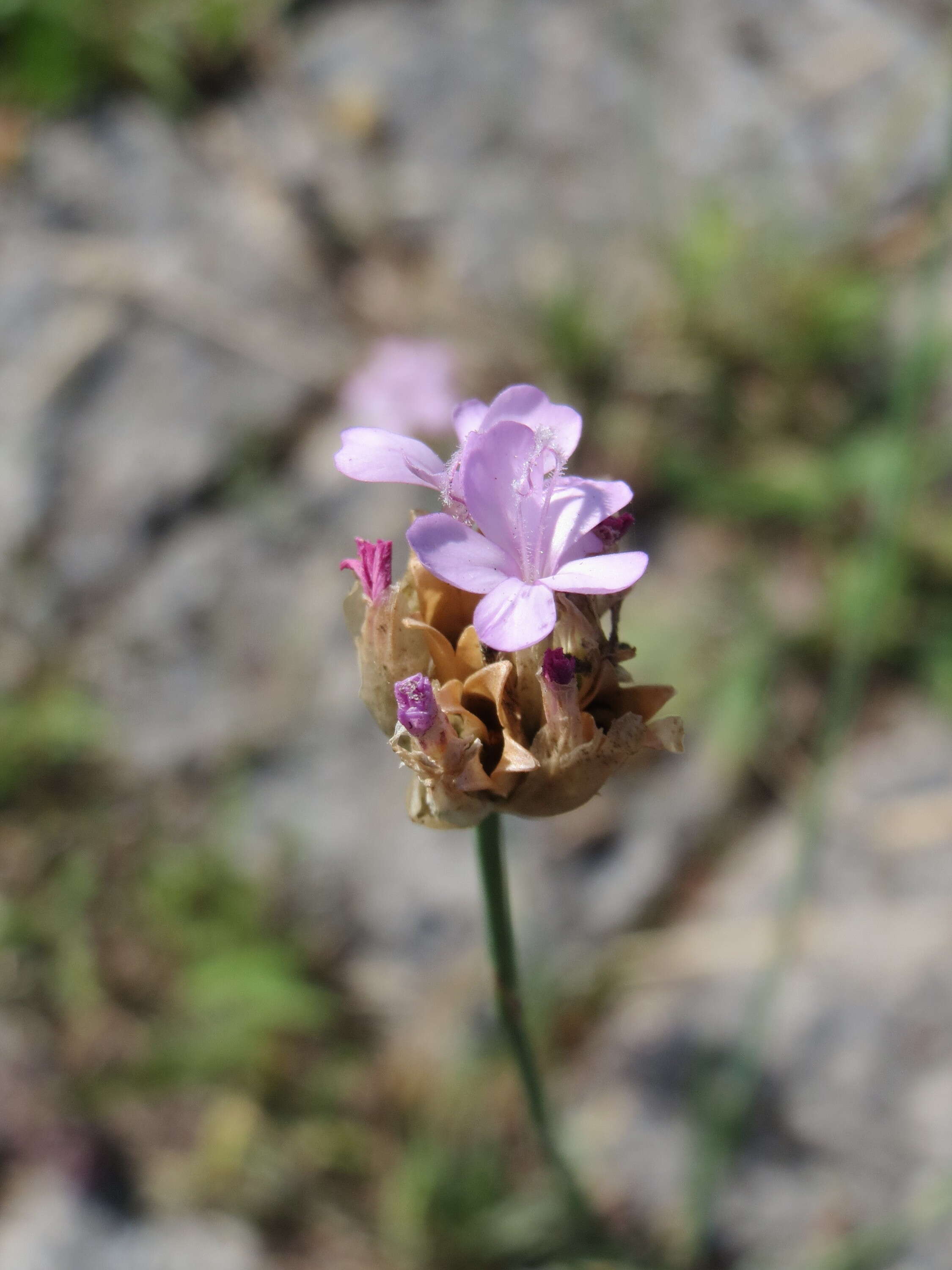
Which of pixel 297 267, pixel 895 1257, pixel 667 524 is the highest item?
pixel 297 267

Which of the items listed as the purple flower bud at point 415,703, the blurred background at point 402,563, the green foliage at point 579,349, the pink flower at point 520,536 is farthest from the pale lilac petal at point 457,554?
the green foliage at point 579,349

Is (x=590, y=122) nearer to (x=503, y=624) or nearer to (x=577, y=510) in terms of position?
(x=577, y=510)

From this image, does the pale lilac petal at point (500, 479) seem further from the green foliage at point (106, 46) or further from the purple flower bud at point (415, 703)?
the green foliage at point (106, 46)

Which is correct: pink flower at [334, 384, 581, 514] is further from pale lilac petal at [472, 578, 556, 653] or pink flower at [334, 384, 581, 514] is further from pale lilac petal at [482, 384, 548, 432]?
pale lilac petal at [472, 578, 556, 653]

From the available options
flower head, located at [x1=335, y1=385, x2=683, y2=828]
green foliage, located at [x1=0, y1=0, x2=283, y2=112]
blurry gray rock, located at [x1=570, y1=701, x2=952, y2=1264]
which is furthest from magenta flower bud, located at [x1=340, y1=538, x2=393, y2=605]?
green foliage, located at [x1=0, y1=0, x2=283, y2=112]

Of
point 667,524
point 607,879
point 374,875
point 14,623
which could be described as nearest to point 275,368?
point 14,623

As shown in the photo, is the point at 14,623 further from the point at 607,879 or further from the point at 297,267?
the point at 607,879
